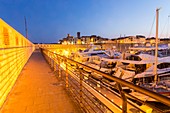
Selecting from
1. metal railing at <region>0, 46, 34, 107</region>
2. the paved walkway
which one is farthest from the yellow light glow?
the paved walkway

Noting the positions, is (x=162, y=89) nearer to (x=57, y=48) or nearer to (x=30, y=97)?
(x=30, y=97)

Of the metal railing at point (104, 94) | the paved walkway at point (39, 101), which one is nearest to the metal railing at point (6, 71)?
the paved walkway at point (39, 101)

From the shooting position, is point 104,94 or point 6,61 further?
point 6,61

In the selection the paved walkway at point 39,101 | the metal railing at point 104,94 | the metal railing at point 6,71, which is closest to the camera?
the metal railing at point 104,94

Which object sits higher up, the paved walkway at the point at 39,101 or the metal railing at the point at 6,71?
the metal railing at the point at 6,71

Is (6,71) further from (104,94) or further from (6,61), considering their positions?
(104,94)

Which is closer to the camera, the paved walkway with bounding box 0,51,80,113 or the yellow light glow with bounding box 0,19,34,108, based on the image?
the paved walkway with bounding box 0,51,80,113

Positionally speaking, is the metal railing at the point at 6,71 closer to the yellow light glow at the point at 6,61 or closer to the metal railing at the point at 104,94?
the yellow light glow at the point at 6,61

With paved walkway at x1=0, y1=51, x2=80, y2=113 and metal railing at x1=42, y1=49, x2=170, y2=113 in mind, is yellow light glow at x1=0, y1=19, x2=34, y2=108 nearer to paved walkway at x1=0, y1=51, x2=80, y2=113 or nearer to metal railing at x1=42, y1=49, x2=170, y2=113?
paved walkway at x1=0, y1=51, x2=80, y2=113

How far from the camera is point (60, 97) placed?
473 cm

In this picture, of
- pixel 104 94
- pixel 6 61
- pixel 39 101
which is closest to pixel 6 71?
pixel 6 61

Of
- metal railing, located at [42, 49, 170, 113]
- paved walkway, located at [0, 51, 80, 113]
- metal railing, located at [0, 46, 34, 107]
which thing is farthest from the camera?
metal railing, located at [0, 46, 34, 107]

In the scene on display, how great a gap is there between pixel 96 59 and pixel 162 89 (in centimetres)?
1970

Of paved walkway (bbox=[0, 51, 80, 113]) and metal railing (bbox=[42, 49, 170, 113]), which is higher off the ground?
metal railing (bbox=[42, 49, 170, 113])
